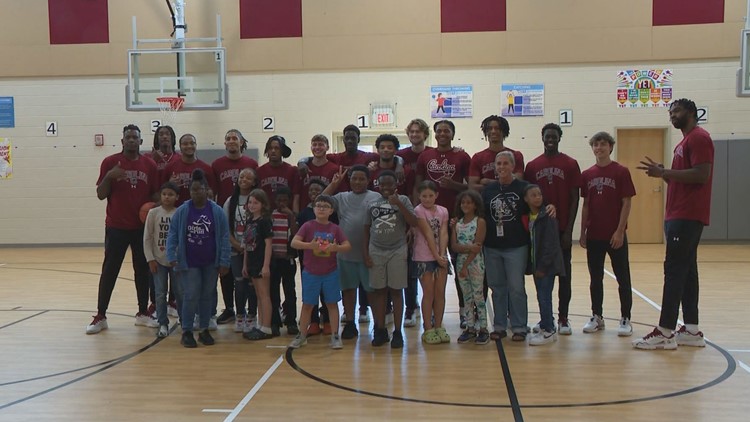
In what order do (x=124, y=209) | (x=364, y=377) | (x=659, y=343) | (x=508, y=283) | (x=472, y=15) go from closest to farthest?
(x=364, y=377), (x=659, y=343), (x=508, y=283), (x=124, y=209), (x=472, y=15)

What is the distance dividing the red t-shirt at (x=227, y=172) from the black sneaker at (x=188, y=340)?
1323 mm

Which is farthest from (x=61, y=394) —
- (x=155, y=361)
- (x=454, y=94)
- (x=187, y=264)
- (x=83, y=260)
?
(x=454, y=94)

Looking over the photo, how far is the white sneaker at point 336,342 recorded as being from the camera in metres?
4.81

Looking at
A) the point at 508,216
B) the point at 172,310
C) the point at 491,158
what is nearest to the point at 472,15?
the point at 491,158

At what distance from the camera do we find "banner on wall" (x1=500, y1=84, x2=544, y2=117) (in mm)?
11539

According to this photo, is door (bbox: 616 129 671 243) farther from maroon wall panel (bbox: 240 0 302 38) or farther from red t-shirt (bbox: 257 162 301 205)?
red t-shirt (bbox: 257 162 301 205)

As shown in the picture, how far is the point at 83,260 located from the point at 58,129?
3241mm

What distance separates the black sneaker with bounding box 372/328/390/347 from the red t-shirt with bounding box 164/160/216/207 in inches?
80.5

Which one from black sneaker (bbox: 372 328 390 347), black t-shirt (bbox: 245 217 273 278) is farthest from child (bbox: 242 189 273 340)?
black sneaker (bbox: 372 328 390 347)

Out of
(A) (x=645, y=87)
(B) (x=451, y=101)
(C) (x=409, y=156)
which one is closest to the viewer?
(C) (x=409, y=156)

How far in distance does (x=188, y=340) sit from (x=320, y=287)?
1.14 m

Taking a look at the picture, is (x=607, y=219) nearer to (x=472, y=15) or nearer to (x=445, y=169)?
(x=445, y=169)

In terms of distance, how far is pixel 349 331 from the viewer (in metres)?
5.13

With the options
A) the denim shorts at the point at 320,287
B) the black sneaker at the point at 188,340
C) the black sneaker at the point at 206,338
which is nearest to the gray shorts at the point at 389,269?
the denim shorts at the point at 320,287
